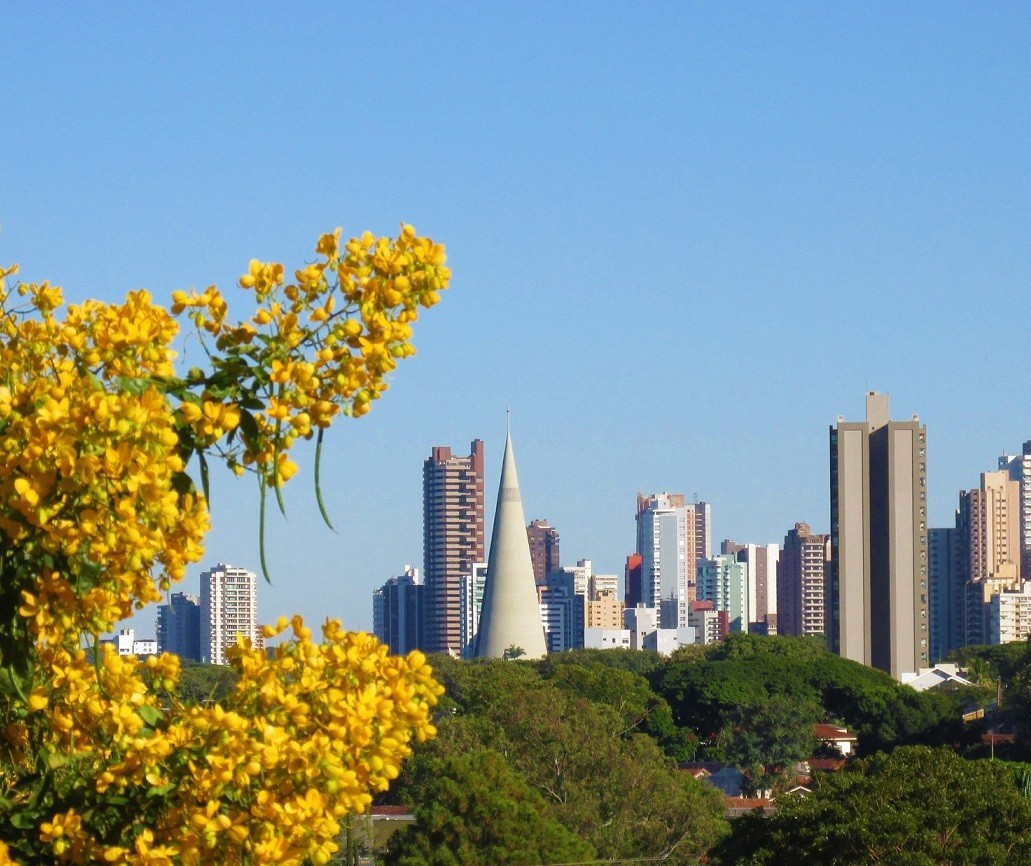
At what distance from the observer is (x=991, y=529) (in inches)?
4058

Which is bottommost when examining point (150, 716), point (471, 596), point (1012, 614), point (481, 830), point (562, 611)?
point (481, 830)

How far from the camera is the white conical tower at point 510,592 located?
236ft

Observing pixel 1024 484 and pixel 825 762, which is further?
pixel 1024 484

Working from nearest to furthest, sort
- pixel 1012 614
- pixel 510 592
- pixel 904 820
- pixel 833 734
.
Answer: pixel 904 820
pixel 833 734
pixel 510 592
pixel 1012 614

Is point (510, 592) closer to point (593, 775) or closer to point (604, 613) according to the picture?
point (604, 613)

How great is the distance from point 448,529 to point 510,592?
177 feet

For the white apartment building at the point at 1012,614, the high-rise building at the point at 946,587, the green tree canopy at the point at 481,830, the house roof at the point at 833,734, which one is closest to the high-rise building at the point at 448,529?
the high-rise building at the point at 946,587

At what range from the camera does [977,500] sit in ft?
337

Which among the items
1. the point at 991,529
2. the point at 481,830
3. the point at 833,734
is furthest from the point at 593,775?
the point at 991,529

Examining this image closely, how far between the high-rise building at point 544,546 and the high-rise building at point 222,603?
32.9 metres

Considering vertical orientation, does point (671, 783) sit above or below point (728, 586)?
below

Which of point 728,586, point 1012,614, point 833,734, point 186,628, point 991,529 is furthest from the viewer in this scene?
point 728,586

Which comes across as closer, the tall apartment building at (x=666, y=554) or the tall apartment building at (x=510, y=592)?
the tall apartment building at (x=510, y=592)

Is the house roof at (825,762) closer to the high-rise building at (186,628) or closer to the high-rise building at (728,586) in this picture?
the high-rise building at (186,628)
